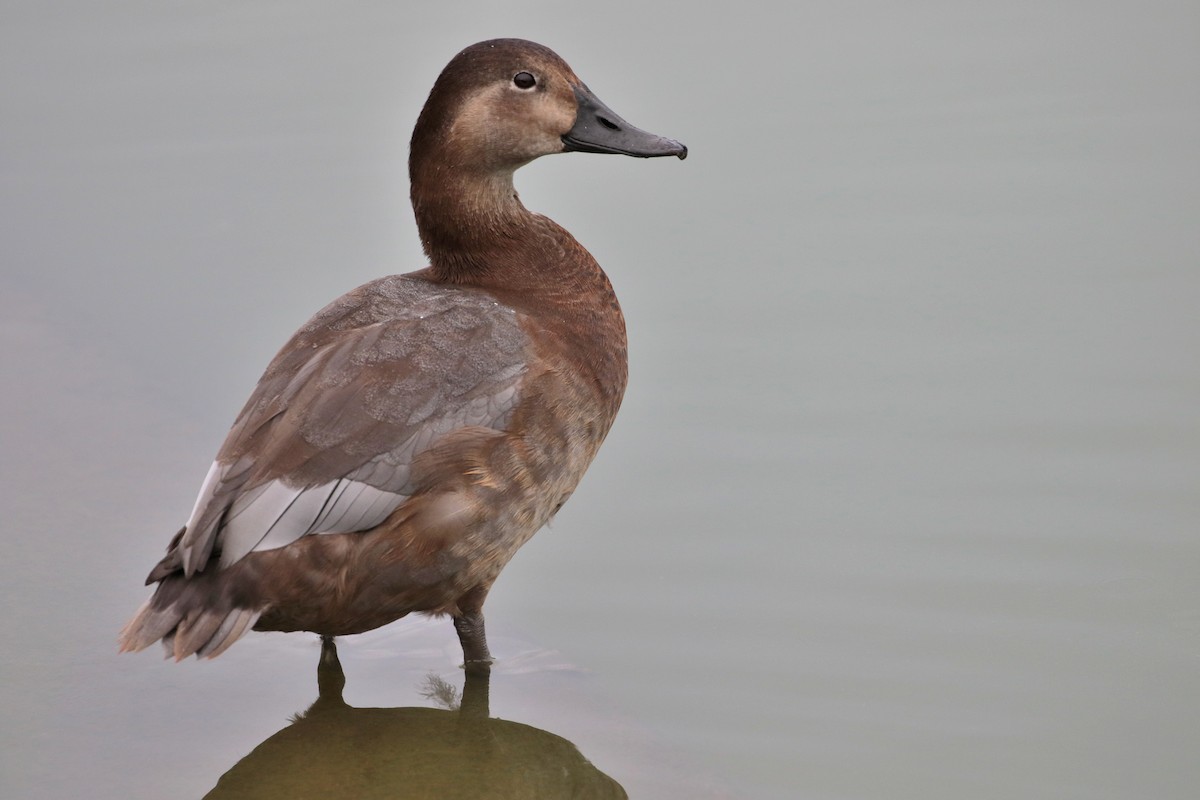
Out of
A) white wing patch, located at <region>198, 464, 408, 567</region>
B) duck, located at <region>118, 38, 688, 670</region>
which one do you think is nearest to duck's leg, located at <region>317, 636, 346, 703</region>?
duck, located at <region>118, 38, 688, 670</region>

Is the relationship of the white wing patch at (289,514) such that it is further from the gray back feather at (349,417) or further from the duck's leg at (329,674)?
the duck's leg at (329,674)

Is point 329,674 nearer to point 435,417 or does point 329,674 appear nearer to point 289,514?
point 289,514

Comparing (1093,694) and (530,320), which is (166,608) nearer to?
(530,320)

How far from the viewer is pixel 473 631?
13.3 feet

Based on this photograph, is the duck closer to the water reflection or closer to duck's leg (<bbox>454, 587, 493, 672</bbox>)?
duck's leg (<bbox>454, 587, 493, 672</bbox>)

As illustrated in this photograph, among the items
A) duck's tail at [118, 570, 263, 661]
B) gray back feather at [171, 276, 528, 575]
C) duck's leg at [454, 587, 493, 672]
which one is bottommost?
duck's leg at [454, 587, 493, 672]

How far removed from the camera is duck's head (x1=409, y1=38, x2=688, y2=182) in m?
4.13

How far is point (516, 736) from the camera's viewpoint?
385 centimetres

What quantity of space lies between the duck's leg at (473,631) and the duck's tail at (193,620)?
0.58m

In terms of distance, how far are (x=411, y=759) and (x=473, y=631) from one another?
0.45 m

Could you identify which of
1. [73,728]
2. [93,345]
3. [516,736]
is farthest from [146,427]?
[516,736]

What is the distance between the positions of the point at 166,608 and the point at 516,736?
0.89m

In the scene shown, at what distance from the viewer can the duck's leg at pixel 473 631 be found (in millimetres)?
3969

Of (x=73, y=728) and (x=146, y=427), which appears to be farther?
(x=146, y=427)
